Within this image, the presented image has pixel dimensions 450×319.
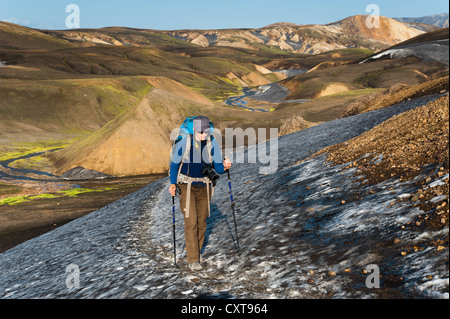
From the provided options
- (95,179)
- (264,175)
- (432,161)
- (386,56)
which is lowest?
(95,179)

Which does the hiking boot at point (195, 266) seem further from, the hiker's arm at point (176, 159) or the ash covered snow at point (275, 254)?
the hiker's arm at point (176, 159)

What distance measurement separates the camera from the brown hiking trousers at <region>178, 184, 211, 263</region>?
31.9 feet

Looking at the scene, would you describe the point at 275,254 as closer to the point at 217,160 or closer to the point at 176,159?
the point at 217,160

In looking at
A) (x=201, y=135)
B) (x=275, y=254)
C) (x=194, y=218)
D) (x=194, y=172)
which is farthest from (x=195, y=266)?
(x=201, y=135)

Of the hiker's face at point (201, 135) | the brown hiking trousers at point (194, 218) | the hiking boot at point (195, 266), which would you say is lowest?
the hiking boot at point (195, 266)

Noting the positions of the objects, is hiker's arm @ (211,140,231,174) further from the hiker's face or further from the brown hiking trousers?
the brown hiking trousers

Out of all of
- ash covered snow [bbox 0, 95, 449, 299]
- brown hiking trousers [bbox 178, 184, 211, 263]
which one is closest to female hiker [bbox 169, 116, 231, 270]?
brown hiking trousers [bbox 178, 184, 211, 263]

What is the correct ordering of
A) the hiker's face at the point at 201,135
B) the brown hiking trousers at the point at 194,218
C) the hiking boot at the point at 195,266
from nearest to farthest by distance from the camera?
the hiker's face at the point at 201,135
the brown hiking trousers at the point at 194,218
the hiking boot at the point at 195,266

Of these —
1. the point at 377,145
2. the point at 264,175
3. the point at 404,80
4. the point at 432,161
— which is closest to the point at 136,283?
the point at 432,161

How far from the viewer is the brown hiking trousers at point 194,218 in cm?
973

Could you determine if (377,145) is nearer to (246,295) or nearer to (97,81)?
(246,295)

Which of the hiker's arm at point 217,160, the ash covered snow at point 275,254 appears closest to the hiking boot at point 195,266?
the ash covered snow at point 275,254

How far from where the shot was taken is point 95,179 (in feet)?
196
